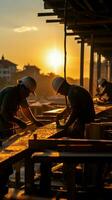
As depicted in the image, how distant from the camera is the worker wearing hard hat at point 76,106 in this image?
969 centimetres

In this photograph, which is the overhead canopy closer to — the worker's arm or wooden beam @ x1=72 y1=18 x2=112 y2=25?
wooden beam @ x1=72 y1=18 x2=112 y2=25

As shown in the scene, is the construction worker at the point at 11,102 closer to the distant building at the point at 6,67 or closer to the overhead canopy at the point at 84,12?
the overhead canopy at the point at 84,12

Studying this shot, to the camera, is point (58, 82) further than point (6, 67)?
No

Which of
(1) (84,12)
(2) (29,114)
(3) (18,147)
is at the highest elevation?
(1) (84,12)

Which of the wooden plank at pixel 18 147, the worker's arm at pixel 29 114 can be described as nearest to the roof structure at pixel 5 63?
the worker's arm at pixel 29 114

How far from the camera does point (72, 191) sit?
7.09 m

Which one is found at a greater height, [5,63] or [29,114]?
[29,114]

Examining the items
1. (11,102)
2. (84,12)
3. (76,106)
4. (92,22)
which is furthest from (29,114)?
(92,22)

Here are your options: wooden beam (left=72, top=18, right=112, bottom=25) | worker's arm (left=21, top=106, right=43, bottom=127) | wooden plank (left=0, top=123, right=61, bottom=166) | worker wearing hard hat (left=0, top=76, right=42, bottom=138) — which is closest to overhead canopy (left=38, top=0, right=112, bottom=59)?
wooden beam (left=72, top=18, right=112, bottom=25)

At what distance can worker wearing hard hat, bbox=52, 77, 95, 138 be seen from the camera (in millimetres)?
9688

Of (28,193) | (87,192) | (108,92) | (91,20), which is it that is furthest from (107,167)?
(108,92)

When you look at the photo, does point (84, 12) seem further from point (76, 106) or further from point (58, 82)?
point (76, 106)

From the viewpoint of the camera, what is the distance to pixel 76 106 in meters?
9.69

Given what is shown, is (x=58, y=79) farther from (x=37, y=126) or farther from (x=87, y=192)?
(x=87, y=192)
